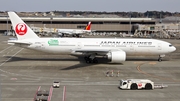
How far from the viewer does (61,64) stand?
131 feet

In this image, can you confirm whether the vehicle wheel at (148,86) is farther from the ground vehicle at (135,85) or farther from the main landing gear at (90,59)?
the main landing gear at (90,59)

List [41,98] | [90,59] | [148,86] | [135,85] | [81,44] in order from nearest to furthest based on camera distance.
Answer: [41,98] < [135,85] < [148,86] < [90,59] < [81,44]

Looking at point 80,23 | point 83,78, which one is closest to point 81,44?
point 83,78

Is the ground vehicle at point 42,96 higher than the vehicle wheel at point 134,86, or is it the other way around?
the vehicle wheel at point 134,86

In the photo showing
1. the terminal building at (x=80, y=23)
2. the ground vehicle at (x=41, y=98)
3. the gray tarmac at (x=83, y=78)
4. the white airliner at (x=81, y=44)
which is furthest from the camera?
the terminal building at (x=80, y=23)

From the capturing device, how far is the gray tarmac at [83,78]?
23.6m

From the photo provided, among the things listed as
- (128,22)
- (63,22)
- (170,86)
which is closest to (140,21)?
(128,22)

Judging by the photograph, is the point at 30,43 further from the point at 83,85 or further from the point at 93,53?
the point at 83,85

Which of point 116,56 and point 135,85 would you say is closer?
point 135,85

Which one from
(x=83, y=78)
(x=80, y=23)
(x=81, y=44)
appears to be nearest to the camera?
(x=83, y=78)

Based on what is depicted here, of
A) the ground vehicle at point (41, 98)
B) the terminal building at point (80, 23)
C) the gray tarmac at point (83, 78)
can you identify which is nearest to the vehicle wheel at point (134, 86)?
the gray tarmac at point (83, 78)

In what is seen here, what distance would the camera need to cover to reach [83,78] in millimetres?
30859

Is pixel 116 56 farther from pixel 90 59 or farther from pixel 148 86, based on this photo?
pixel 148 86

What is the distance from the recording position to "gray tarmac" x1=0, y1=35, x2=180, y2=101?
2358 centimetres
